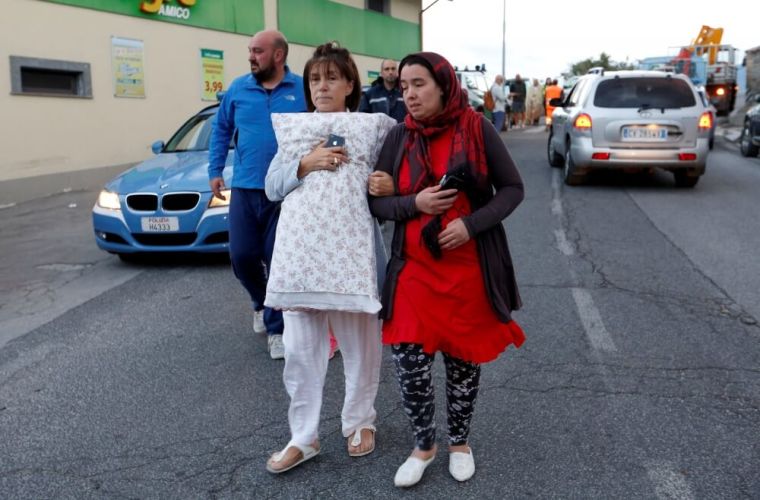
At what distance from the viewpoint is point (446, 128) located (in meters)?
2.97

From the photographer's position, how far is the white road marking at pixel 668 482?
3.10 m

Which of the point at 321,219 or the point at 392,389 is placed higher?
the point at 321,219

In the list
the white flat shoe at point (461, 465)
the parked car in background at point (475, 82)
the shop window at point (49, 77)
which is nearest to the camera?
the white flat shoe at point (461, 465)

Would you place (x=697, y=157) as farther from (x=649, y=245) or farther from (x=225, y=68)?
(x=225, y=68)

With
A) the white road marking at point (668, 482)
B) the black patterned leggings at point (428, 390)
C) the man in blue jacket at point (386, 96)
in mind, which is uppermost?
the man in blue jacket at point (386, 96)

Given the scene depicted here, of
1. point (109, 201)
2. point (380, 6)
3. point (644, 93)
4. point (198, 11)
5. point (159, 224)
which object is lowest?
point (159, 224)

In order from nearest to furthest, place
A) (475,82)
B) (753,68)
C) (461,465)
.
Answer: (461,465) < (475,82) < (753,68)

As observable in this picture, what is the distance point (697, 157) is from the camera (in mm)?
11312

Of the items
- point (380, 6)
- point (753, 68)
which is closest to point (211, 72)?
point (380, 6)

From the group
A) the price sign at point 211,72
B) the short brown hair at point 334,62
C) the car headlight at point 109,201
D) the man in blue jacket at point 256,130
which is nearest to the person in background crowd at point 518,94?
the price sign at point 211,72

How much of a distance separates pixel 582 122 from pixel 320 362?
→ 9145 mm

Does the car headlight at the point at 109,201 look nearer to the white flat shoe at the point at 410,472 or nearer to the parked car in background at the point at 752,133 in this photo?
the white flat shoe at the point at 410,472

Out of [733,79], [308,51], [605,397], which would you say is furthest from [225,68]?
[733,79]

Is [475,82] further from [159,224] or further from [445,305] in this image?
[445,305]
